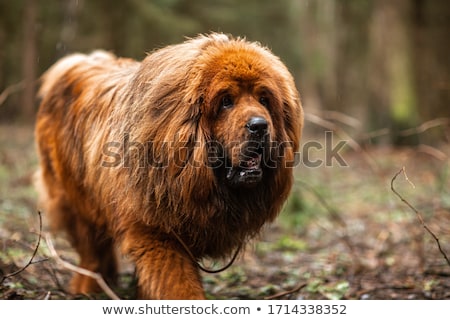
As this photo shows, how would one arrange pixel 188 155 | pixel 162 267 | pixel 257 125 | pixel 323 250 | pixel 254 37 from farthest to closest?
pixel 254 37, pixel 323 250, pixel 162 267, pixel 188 155, pixel 257 125

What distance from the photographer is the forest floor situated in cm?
529

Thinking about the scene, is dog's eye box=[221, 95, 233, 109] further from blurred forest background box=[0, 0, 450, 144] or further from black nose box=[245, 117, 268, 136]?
blurred forest background box=[0, 0, 450, 144]

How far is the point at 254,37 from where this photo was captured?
2664 cm

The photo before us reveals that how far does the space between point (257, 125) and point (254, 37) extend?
2332 cm

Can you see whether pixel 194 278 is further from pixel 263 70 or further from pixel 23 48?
pixel 23 48

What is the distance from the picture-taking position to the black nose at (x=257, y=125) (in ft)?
13.2

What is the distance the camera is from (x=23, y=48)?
1525 cm

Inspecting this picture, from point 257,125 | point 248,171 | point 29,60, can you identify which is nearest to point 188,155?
point 248,171

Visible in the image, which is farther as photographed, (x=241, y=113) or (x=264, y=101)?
(x=264, y=101)

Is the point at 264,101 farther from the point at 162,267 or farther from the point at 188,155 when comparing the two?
the point at 162,267

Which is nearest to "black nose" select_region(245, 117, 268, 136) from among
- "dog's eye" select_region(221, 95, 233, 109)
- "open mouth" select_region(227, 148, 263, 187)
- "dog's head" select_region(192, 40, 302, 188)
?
"dog's head" select_region(192, 40, 302, 188)

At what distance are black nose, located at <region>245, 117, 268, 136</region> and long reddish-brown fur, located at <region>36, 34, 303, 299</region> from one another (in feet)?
0.09
